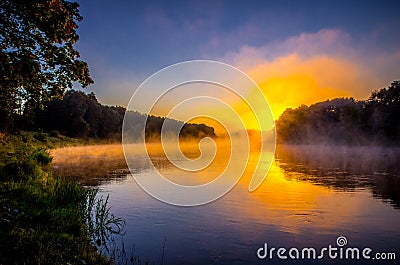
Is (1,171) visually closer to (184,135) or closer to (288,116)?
(184,135)

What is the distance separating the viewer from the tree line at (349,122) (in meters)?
88.8

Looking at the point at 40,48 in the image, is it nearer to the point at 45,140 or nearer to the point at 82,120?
the point at 45,140

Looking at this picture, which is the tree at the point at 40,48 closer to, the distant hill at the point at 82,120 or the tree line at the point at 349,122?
the distant hill at the point at 82,120

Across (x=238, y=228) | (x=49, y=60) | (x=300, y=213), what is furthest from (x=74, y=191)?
(x=300, y=213)

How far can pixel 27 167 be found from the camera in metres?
18.6

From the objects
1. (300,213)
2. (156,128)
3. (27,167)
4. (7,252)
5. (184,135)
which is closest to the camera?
(7,252)

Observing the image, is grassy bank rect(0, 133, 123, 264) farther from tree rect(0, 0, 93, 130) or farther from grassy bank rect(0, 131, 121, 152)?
grassy bank rect(0, 131, 121, 152)

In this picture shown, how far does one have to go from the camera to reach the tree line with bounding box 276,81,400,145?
8881cm

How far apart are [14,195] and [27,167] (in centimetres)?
663
